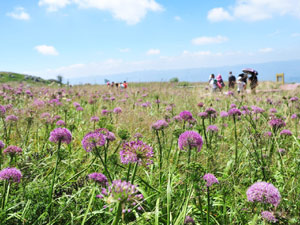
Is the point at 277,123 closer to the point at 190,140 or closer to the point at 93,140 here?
the point at 190,140

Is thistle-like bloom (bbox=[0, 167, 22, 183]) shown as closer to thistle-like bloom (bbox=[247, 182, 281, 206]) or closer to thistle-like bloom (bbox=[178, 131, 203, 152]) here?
thistle-like bloom (bbox=[178, 131, 203, 152])

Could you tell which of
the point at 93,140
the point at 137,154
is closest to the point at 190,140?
the point at 137,154

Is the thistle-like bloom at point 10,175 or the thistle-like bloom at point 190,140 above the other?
the thistle-like bloom at point 190,140

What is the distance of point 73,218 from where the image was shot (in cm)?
193

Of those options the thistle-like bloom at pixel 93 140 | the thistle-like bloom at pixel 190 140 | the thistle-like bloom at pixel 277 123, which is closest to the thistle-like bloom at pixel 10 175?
the thistle-like bloom at pixel 93 140

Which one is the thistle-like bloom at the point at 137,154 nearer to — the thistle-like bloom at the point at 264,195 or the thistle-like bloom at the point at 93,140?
the thistle-like bloom at the point at 93,140

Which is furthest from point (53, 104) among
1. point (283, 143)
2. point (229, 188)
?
point (283, 143)

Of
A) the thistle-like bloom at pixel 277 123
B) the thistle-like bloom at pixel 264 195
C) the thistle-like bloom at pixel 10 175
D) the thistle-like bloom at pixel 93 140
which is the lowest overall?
the thistle-like bloom at pixel 264 195

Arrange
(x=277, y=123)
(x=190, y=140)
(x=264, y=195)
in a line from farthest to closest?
(x=277, y=123) → (x=190, y=140) → (x=264, y=195)

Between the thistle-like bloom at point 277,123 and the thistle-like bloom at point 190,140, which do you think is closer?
the thistle-like bloom at point 190,140

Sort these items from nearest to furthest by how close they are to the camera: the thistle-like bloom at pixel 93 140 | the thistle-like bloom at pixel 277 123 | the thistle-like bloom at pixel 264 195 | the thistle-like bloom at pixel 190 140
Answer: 1. the thistle-like bloom at pixel 264 195
2. the thistle-like bloom at pixel 93 140
3. the thistle-like bloom at pixel 190 140
4. the thistle-like bloom at pixel 277 123

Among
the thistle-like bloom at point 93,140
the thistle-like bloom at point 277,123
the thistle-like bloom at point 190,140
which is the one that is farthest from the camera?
the thistle-like bloom at point 277,123

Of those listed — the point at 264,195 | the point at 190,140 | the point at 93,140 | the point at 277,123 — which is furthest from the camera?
the point at 277,123

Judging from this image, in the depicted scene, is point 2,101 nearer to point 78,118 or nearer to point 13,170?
point 78,118
